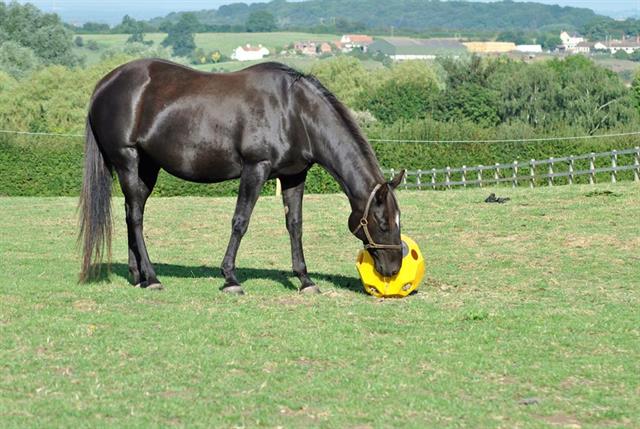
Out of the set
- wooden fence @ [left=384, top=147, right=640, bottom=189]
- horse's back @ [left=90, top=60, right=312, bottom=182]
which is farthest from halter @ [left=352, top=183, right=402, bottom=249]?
wooden fence @ [left=384, top=147, right=640, bottom=189]

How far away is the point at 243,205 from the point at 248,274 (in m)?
2.22

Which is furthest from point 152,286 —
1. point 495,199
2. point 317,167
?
point 317,167

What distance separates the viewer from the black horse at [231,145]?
11.8 m

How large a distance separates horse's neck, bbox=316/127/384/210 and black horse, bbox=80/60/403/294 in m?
0.01

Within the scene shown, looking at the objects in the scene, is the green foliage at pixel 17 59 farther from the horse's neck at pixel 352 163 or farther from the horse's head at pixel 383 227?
the horse's head at pixel 383 227

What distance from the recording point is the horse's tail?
40.8ft

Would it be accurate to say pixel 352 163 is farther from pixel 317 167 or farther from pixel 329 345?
pixel 317 167

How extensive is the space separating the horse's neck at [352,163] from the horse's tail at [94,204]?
8.81 ft

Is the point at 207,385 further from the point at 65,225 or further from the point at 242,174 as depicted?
the point at 65,225

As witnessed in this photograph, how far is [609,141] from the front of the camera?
4438cm

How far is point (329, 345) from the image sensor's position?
30.7 feet

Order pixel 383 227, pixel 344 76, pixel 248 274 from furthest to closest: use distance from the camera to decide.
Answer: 1. pixel 344 76
2. pixel 248 274
3. pixel 383 227

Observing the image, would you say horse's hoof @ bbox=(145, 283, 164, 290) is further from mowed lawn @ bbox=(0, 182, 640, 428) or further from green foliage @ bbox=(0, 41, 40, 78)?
green foliage @ bbox=(0, 41, 40, 78)

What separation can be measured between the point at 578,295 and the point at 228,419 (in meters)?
6.42
